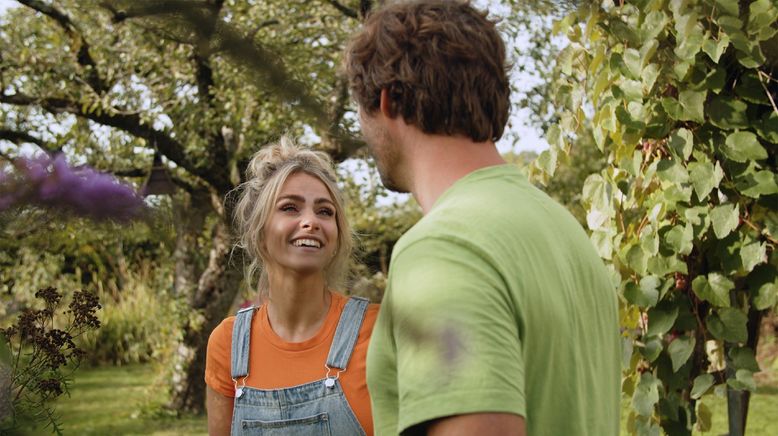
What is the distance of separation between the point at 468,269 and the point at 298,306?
1062mm

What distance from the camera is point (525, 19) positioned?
505 centimetres

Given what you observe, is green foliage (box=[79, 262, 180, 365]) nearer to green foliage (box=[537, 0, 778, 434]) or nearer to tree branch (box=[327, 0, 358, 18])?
tree branch (box=[327, 0, 358, 18])

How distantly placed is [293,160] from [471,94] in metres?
1.04

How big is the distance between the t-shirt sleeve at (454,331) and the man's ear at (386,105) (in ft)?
0.58

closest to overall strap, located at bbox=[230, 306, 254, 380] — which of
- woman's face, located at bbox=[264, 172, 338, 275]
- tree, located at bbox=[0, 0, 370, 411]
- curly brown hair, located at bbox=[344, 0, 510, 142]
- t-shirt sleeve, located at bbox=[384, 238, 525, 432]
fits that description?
woman's face, located at bbox=[264, 172, 338, 275]

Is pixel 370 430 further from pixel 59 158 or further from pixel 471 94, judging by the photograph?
pixel 59 158

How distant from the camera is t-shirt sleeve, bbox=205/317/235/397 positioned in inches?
65.6

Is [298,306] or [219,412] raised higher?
[298,306]

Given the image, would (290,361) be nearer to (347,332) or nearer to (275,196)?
(347,332)

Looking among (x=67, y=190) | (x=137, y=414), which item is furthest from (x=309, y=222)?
(x=137, y=414)

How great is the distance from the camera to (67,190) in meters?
0.32

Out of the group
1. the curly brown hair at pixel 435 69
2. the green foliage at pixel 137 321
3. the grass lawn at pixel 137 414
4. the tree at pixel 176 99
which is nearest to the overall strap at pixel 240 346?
the curly brown hair at pixel 435 69

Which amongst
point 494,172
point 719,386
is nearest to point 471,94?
point 494,172

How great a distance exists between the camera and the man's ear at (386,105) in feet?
2.77
